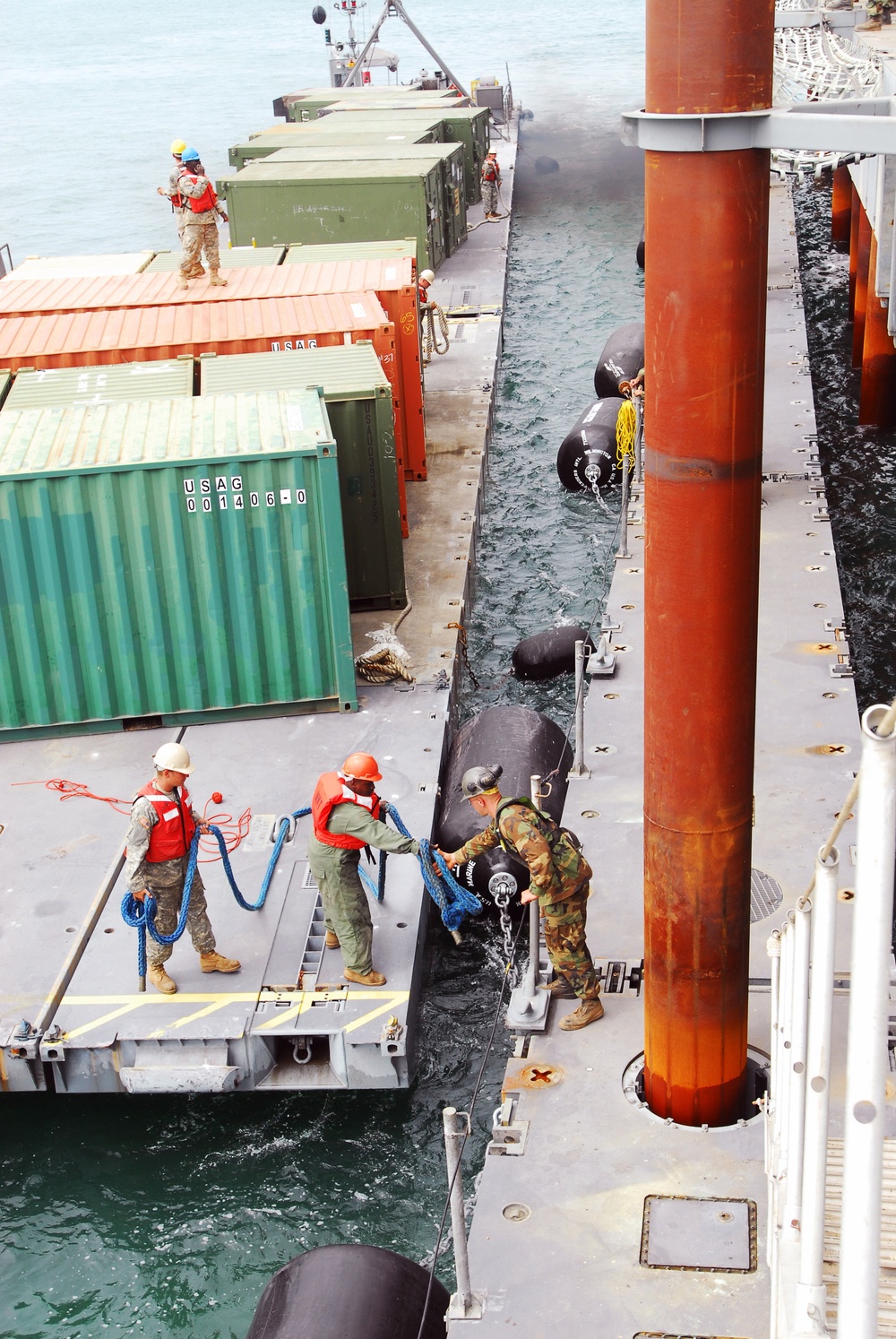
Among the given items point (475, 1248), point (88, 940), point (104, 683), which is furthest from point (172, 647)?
point (475, 1248)

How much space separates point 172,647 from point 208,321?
5538 mm

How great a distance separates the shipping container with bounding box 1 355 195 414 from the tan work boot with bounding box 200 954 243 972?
6.21 meters

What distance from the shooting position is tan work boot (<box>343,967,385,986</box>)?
1005cm

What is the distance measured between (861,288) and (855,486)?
19.3 feet

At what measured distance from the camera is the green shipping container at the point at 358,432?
49.3 feet

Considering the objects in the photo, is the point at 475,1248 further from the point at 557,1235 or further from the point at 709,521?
the point at 709,521

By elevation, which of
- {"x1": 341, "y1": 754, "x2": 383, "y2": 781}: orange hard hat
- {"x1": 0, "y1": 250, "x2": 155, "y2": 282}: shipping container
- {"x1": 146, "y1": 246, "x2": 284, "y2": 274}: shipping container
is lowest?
{"x1": 341, "y1": 754, "x2": 383, "y2": 781}: orange hard hat

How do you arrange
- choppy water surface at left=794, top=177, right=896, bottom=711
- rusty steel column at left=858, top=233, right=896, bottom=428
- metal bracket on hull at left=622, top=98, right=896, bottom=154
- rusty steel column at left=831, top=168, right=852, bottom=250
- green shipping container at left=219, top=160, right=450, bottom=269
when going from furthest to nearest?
1. rusty steel column at left=831, top=168, right=852, bottom=250
2. green shipping container at left=219, top=160, right=450, bottom=269
3. rusty steel column at left=858, top=233, right=896, bottom=428
4. choppy water surface at left=794, top=177, right=896, bottom=711
5. metal bracket on hull at left=622, top=98, right=896, bottom=154

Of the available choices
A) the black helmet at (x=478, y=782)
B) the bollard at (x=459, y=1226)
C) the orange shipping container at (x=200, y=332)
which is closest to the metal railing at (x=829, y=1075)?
the bollard at (x=459, y=1226)

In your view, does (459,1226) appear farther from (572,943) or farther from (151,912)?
(151,912)

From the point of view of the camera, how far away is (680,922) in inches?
296

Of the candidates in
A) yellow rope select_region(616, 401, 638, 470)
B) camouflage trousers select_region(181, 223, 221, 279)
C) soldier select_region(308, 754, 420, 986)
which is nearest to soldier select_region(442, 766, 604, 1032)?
soldier select_region(308, 754, 420, 986)

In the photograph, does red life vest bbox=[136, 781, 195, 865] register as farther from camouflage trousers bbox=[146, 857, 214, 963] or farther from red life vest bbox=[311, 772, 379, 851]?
red life vest bbox=[311, 772, 379, 851]

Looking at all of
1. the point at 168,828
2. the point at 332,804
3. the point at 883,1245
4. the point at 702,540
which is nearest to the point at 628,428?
the point at 332,804
